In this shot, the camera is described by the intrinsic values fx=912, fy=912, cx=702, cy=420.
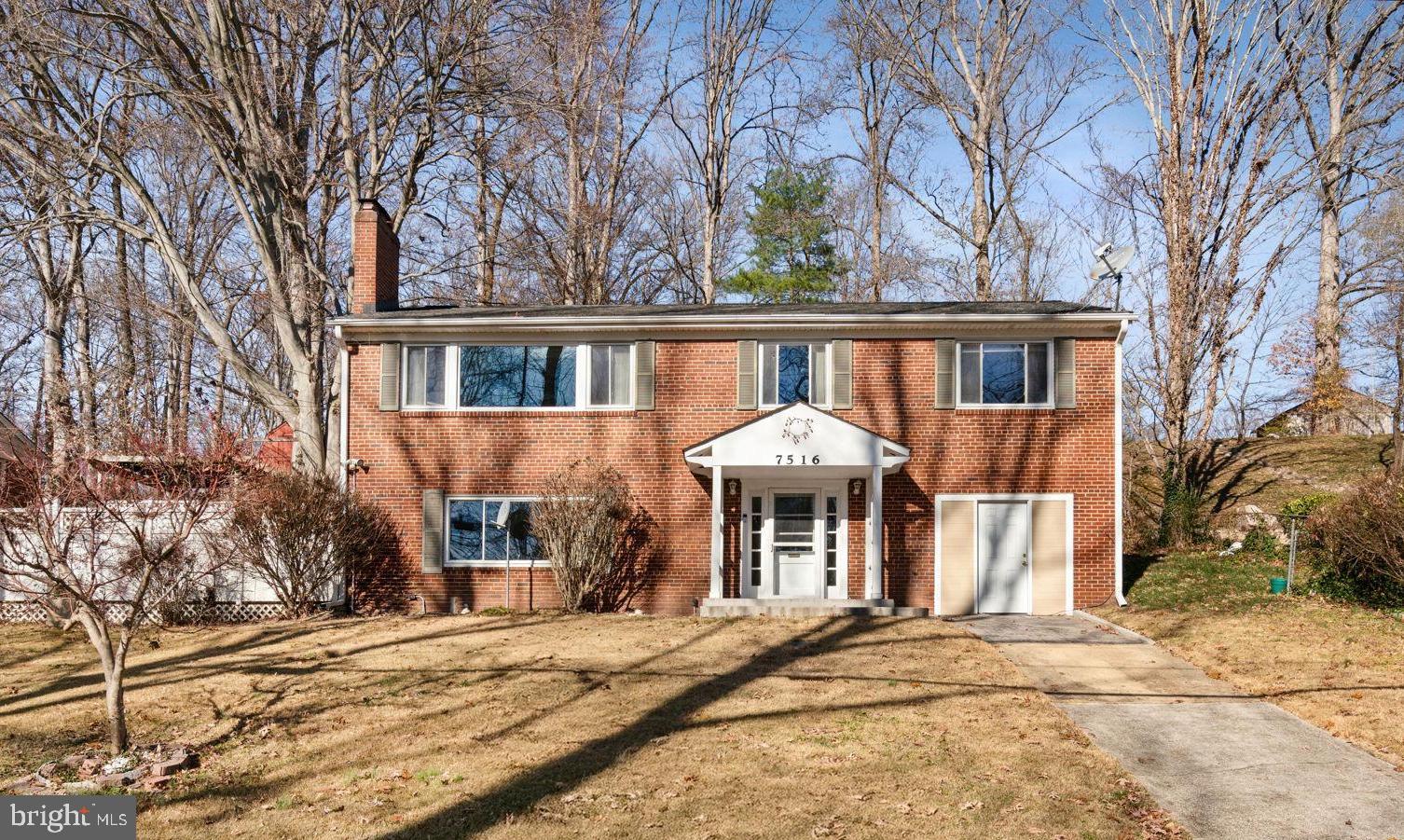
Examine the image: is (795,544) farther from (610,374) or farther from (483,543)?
(483,543)

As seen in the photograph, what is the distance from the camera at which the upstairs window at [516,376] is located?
49.1ft

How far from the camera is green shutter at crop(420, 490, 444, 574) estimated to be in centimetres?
1465

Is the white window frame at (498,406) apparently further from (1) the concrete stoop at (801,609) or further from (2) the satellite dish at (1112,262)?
(2) the satellite dish at (1112,262)

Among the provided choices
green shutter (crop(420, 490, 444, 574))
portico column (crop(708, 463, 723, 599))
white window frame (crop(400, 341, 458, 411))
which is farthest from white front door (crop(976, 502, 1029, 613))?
white window frame (crop(400, 341, 458, 411))

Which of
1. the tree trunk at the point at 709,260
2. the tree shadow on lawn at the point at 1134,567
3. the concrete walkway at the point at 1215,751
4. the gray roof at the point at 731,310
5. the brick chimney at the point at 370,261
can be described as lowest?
the concrete walkway at the point at 1215,751

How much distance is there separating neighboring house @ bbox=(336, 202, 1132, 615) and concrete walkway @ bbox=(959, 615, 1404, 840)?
3.39 m

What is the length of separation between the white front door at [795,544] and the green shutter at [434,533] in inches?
212

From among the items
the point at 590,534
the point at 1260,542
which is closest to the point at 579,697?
the point at 590,534

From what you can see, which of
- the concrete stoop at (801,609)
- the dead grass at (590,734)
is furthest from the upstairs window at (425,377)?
the concrete stoop at (801,609)

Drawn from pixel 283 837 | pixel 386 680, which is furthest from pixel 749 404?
pixel 283 837

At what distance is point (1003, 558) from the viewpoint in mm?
14656

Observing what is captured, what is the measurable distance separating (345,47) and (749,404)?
10.7m

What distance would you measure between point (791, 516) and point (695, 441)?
6.48 ft

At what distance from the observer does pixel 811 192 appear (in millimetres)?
30719
